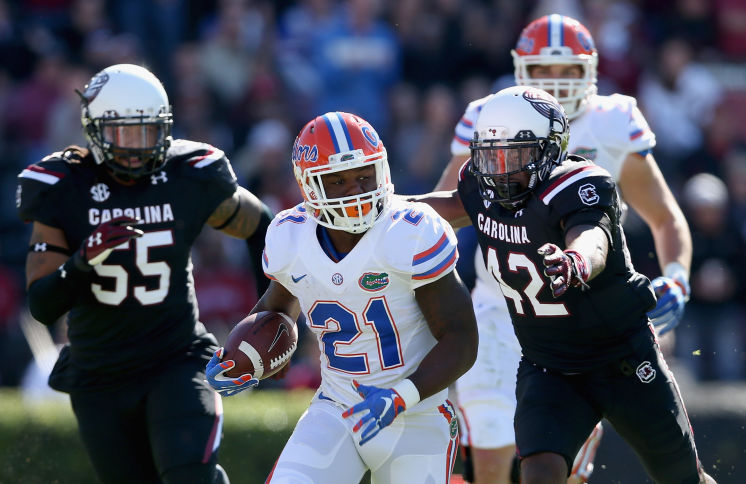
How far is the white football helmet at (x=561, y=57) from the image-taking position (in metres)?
5.65

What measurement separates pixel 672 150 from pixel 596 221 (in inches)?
253

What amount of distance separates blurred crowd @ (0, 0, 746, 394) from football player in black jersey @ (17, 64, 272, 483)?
420 centimetres

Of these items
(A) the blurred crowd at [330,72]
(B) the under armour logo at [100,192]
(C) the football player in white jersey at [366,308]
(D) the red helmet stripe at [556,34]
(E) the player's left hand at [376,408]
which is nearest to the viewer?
(E) the player's left hand at [376,408]

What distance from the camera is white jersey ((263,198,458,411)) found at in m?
4.29

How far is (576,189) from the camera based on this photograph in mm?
4355

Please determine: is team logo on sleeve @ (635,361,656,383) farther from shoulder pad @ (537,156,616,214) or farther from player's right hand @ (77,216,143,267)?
player's right hand @ (77,216,143,267)

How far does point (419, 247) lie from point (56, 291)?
1.50 m

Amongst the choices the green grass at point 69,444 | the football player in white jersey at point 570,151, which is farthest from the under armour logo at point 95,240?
the green grass at point 69,444

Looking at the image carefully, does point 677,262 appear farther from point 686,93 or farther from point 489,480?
point 686,93

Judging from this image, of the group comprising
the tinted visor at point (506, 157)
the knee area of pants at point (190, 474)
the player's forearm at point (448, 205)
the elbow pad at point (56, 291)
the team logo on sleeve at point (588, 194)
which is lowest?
the knee area of pants at point (190, 474)

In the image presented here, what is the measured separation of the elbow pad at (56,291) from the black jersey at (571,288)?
63.1 inches

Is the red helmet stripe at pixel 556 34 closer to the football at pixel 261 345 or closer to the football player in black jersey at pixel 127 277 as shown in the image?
the football player in black jersey at pixel 127 277

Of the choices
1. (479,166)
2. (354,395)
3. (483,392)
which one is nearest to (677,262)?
(483,392)

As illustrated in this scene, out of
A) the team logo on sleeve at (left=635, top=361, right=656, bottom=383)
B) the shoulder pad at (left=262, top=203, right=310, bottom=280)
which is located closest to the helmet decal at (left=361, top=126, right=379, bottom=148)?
the shoulder pad at (left=262, top=203, right=310, bottom=280)
